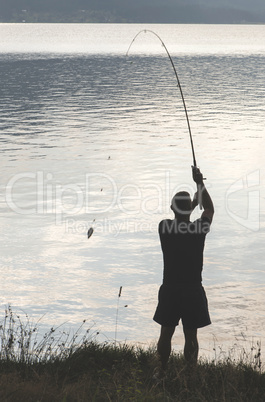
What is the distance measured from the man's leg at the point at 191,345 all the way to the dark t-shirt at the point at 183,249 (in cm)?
54

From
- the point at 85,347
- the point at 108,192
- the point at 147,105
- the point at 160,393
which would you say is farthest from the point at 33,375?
the point at 147,105

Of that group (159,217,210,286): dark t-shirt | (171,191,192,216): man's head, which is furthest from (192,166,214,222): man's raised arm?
(171,191,192,216): man's head

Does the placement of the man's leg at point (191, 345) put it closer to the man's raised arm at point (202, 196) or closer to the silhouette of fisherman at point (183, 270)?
the silhouette of fisherman at point (183, 270)

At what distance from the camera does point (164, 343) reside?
22.4 ft

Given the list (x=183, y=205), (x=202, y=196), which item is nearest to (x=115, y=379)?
(x=183, y=205)

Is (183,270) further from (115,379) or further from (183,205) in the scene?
(115,379)

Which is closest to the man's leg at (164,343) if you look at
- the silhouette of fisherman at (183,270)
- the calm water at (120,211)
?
the silhouette of fisherman at (183,270)

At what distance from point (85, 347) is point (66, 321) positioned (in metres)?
2.30

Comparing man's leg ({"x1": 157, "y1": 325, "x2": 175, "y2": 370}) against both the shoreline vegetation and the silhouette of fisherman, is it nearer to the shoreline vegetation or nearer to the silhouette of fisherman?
the silhouette of fisherman

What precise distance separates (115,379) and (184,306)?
3.68 feet

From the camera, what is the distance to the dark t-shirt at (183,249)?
6.52 meters

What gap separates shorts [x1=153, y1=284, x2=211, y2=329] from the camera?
260 inches

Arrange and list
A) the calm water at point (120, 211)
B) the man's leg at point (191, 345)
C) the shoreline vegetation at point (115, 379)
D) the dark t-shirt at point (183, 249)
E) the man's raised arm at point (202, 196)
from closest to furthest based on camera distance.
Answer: the shoreline vegetation at point (115, 379), the dark t-shirt at point (183, 249), the man's leg at point (191, 345), the man's raised arm at point (202, 196), the calm water at point (120, 211)

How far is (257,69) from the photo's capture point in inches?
2977
